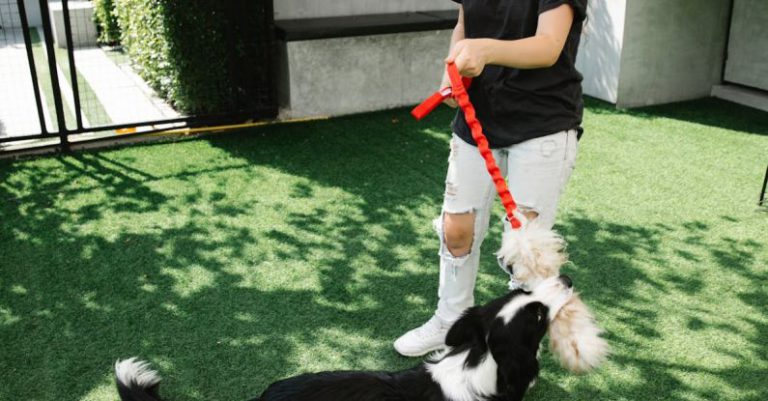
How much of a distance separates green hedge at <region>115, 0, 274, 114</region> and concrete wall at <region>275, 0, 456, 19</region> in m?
0.57

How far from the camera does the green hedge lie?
702cm

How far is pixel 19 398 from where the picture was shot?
11.0 feet

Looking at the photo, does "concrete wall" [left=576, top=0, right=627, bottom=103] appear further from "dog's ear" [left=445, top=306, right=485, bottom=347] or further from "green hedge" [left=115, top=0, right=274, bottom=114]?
"dog's ear" [left=445, top=306, right=485, bottom=347]

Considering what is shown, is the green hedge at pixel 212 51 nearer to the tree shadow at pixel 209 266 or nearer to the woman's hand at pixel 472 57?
the tree shadow at pixel 209 266

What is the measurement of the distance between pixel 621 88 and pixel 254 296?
554 cm

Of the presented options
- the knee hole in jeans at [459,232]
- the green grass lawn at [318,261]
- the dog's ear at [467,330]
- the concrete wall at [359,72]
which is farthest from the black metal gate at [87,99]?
the dog's ear at [467,330]

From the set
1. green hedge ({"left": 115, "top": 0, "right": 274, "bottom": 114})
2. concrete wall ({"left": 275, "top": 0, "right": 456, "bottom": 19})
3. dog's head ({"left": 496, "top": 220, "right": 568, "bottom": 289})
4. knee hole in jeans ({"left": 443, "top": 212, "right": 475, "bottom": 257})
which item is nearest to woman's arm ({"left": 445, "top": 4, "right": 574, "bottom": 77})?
dog's head ({"left": 496, "top": 220, "right": 568, "bottom": 289})

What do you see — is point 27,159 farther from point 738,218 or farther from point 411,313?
point 738,218

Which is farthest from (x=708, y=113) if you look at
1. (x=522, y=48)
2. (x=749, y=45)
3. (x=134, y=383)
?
(x=134, y=383)

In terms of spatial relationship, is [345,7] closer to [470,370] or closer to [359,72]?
[359,72]

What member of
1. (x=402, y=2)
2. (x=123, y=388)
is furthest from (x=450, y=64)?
(x=402, y=2)

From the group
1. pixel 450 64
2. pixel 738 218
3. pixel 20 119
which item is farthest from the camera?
pixel 20 119

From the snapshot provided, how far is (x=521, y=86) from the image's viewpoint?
2738 mm

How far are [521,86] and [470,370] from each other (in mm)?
1086
